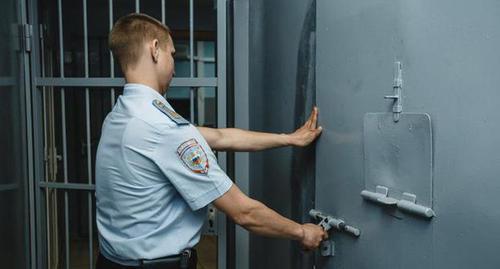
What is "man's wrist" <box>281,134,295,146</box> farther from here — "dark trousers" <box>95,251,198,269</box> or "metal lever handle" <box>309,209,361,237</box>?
"dark trousers" <box>95,251,198,269</box>

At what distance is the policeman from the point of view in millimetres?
1388

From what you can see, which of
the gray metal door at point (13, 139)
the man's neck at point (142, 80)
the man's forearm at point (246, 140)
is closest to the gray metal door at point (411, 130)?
the man's forearm at point (246, 140)

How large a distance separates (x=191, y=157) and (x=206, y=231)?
2.25 ft

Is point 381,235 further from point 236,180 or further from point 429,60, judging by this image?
point 236,180

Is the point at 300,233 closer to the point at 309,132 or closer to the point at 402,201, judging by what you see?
the point at 309,132

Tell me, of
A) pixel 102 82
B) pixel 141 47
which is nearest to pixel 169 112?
pixel 141 47

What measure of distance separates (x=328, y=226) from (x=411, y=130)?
0.49 m

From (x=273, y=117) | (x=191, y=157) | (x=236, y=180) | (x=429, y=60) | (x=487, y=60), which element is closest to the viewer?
(x=487, y=60)

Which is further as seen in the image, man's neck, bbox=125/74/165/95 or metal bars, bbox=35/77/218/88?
metal bars, bbox=35/77/218/88

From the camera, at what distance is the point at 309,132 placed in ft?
4.78

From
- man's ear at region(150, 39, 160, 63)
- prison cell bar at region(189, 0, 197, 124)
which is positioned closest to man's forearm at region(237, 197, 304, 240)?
man's ear at region(150, 39, 160, 63)

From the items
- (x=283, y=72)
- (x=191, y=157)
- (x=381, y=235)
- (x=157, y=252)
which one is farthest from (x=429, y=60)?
(x=157, y=252)

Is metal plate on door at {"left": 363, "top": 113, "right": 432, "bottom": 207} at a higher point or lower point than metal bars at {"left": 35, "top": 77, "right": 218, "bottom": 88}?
lower

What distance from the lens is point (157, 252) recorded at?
1459mm
